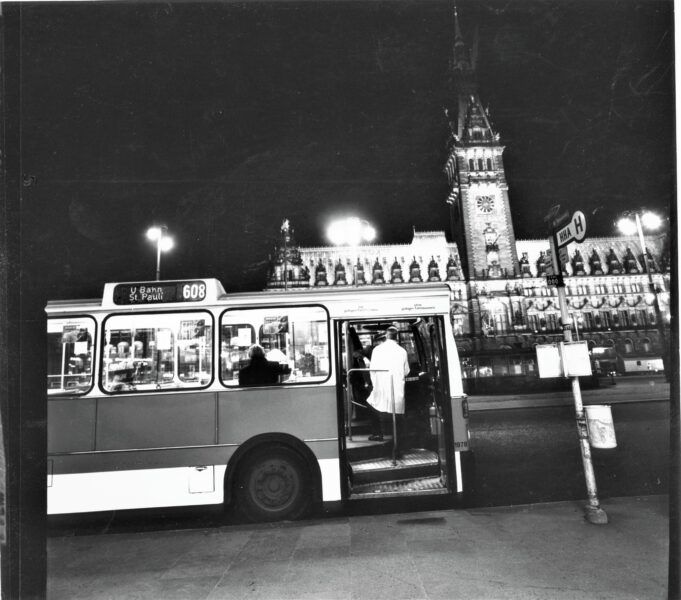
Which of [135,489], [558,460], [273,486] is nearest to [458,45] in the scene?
[558,460]

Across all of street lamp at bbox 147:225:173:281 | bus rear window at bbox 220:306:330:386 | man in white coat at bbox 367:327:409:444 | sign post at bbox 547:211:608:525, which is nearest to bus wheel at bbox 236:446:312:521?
bus rear window at bbox 220:306:330:386

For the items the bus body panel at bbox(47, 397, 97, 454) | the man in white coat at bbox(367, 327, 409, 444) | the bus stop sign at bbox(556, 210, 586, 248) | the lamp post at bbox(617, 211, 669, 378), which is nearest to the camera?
the bus stop sign at bbox(556, 210, 586, 248)

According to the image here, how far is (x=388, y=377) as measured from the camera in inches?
280

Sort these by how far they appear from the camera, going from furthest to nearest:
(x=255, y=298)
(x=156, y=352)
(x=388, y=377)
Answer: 1. (x=388, y=377)
2. (x=255, y=298)
3. (x=156, y=352)

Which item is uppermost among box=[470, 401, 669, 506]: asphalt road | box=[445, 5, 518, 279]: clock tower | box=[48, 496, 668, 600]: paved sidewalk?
box=[445, 5, 518, 279]: clock tower

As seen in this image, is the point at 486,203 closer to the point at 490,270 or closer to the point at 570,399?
the point at 490,270

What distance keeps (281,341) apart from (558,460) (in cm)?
669

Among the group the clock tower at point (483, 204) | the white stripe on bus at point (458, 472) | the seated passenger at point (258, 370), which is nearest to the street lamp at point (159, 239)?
the seated passenger at point (258, 370)

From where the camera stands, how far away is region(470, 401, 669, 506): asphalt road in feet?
23.2

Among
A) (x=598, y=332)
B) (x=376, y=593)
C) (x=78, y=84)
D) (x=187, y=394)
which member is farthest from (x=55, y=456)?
(x=598, y=332)

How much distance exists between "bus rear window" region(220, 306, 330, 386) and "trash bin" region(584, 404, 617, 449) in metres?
3.53

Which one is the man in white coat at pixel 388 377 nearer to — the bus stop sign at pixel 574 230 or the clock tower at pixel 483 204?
the bus stop sign at pixel 574 230

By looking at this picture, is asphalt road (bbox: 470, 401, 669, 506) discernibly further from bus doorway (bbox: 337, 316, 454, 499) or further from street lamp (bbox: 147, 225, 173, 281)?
street lamp (bbox: 147, 225, 173, 281)

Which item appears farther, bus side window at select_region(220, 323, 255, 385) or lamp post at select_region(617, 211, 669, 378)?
lamp post at select_region(617, 211, 669, 378)
